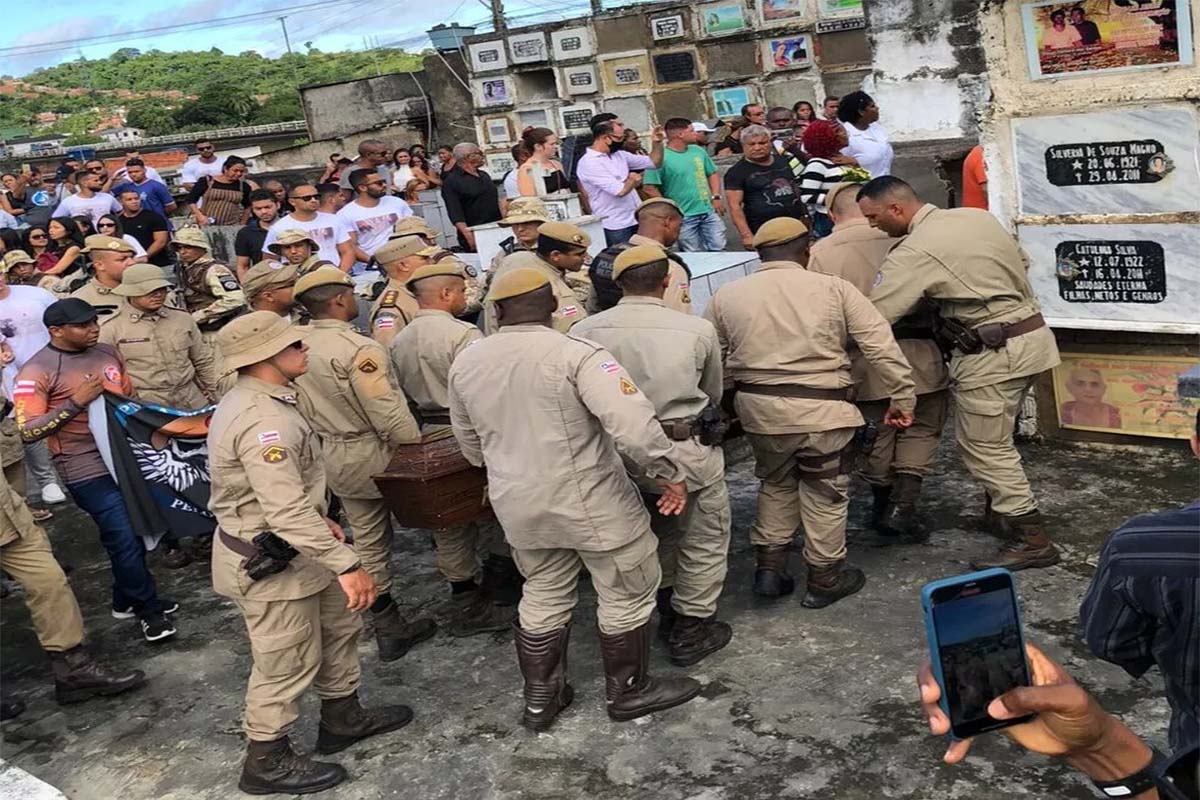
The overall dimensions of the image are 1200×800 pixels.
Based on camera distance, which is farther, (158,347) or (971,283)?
(158,347)

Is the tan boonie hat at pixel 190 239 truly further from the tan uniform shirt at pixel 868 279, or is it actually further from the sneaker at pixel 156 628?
the tan uniform shirt at pixel 868 279

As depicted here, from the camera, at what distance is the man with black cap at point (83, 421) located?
571 centimetres

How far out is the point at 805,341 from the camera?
512cm

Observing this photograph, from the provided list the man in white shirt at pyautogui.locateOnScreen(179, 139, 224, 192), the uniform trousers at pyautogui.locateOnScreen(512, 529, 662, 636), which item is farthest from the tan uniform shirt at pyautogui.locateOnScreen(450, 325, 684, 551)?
the man in white shirt at pyautogui.locateOnScreen(179, 139, 224, 192)

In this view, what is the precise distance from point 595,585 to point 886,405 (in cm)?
204

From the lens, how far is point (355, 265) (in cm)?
909

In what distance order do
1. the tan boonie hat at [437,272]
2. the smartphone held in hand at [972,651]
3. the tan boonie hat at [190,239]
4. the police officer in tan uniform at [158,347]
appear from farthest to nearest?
1. the tan boonie hat at [190,239]
2. the police officer in tan uniform at [158,347]
3. the tan boonie hat at [437,272]
4. the smartphone held in hand at [972,651]

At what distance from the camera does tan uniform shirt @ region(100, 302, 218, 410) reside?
6.73 meters

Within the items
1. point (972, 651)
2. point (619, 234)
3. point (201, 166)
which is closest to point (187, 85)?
point (201, 166)

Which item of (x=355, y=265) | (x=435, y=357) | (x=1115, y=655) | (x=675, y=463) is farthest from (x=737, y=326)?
(x=355, y=265)

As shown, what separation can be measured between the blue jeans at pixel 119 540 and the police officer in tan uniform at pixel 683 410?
8.98 ft

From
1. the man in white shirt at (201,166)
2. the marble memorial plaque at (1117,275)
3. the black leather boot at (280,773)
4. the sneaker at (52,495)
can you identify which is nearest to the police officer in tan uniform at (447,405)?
the black leather boot at (280,773)

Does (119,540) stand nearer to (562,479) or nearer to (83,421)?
(83,421)

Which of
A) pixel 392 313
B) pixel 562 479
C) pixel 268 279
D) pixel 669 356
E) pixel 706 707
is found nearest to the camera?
pixel 562 479
